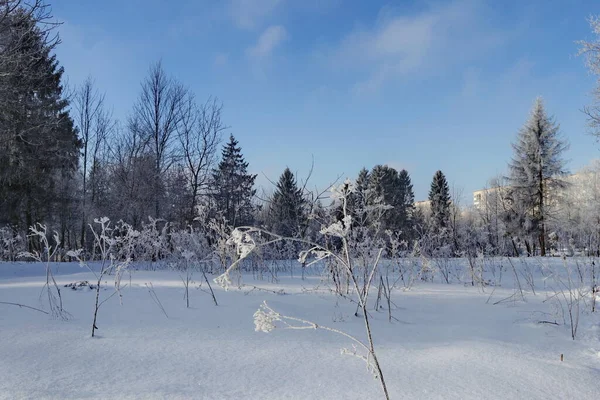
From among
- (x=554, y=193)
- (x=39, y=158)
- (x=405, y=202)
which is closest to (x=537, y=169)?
(x=554, y=193)

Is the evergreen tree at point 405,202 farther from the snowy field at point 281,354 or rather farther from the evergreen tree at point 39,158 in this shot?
the snowy field at point 281,354

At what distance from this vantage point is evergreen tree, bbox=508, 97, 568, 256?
69.8 ft

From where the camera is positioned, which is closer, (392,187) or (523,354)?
(523,354)

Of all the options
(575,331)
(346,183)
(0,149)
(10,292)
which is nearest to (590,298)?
(575,331)

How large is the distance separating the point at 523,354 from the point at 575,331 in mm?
937

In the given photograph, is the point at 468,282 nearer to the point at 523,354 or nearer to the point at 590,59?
the point at 523,354

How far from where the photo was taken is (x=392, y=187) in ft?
114

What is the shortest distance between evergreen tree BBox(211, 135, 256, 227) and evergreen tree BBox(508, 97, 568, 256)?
15979 mm

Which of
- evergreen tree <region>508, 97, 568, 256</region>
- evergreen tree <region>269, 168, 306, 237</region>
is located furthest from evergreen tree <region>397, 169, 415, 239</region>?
evergreen tree <region>269, 168, 306, 237</region>

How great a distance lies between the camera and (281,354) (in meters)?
2.10

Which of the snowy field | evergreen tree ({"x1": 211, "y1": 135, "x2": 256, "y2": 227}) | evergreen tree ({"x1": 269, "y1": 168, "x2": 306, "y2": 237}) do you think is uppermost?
evergreen tree ({"x1": 211, "y1": 135, "x2": 256, "y2": 227})

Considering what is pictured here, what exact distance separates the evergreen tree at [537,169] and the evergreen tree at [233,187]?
629 inches

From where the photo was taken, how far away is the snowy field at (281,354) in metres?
1.63

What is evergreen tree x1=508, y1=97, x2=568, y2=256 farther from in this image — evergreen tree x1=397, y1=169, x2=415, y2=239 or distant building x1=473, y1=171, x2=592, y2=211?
evergreen tree x1=397, y1=169, x2=415, y2=239
